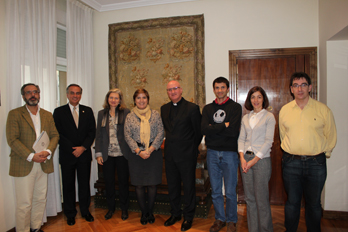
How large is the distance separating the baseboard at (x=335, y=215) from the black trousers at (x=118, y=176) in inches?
109

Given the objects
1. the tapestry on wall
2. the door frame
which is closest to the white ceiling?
the tapestry on wall

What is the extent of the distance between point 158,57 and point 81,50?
138cm

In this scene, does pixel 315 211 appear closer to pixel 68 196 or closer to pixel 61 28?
pixel 68 196

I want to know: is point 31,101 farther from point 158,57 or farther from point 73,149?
point 158,57

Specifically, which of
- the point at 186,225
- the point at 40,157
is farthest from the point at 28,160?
the point at 186,225

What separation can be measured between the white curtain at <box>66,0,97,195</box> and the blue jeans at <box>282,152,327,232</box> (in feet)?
10.3

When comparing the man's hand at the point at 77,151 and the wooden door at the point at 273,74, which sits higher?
the wooden door at the point at 273,74

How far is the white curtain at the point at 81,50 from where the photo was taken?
386 centimetres

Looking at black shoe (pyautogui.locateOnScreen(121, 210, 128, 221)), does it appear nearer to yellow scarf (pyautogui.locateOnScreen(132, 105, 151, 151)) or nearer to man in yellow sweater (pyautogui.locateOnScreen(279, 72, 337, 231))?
yellow scarf (pyautogui.locateOnScreen(132, 105, 151, 151))

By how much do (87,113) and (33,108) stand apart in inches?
26.1

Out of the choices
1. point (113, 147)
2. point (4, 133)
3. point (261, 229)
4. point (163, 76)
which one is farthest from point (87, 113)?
point (261, 229)

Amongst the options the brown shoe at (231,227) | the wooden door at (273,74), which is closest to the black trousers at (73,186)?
the brown shoe at (231,227)

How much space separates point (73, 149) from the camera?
3057mm

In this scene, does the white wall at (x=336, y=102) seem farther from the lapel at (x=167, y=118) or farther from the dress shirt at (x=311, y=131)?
the lapel at (x=167, y=118)
